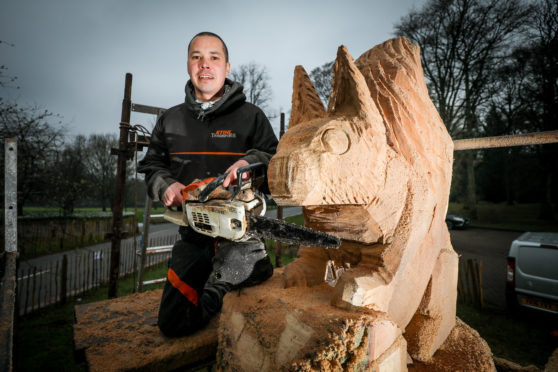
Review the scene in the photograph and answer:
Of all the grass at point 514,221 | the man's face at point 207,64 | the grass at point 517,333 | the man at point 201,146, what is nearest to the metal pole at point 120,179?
the man at point 201,146

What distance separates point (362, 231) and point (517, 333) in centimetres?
564

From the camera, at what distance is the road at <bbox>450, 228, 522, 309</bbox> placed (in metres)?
6.13

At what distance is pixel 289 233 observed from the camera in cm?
111

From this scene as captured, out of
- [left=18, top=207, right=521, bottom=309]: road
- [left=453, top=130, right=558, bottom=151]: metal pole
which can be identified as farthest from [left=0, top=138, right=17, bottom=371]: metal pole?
[left=18, top=207, right=521, bottom=309]: road

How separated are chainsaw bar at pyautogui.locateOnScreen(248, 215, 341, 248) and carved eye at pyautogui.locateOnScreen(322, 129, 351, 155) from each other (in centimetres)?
36

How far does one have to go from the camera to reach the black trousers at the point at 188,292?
1627 mm

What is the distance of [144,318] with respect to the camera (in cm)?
189

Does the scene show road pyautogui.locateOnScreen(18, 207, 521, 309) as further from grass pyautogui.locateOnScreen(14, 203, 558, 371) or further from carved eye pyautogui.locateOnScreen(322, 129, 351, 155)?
carved eye pyautogui.locateOnScreen(322, 129, 351, 155)

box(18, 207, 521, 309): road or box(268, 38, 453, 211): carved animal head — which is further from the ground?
box(268, 38, 453, 211): carved animal head

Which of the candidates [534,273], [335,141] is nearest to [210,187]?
[335,141]

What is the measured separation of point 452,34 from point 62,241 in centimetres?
1910

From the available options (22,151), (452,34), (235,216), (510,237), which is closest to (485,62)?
(452,34)

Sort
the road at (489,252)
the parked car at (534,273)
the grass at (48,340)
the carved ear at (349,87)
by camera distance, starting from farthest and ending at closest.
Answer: the road at (489,252), the parked car at (534,273), the grass at (48,340), the carved ear at (349,87)

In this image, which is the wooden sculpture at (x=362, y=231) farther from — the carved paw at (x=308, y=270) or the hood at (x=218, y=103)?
the hood at (x=218, y=103)
